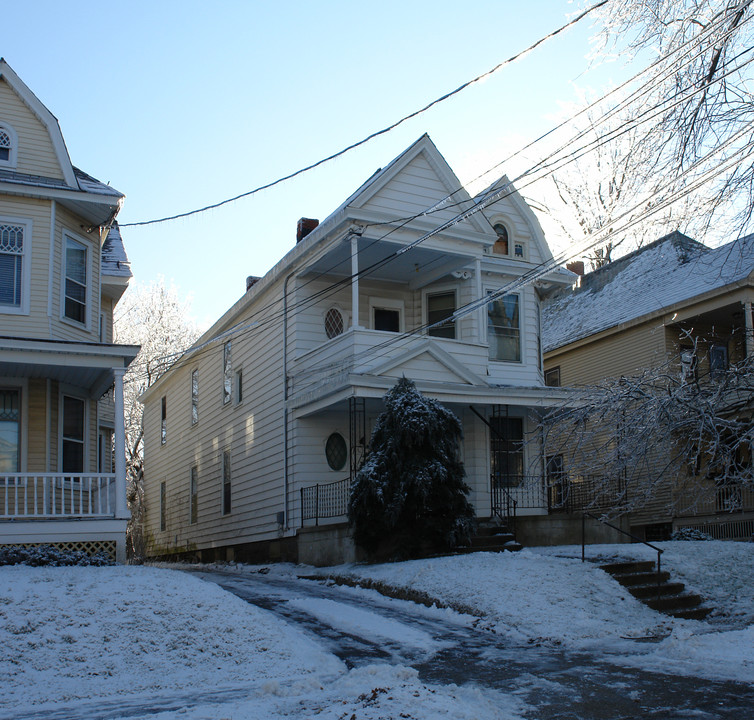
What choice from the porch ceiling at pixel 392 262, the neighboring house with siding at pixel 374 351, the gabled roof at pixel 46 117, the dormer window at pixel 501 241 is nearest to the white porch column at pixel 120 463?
the neighboring house with siding at pixel 374 351

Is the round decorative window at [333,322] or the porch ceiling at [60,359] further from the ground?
the round decorative window at [333,322]

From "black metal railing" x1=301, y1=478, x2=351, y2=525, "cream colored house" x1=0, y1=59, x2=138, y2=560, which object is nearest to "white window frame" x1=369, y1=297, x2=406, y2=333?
"black metal railing" x1=301, y1=478, x2=351, y2=525

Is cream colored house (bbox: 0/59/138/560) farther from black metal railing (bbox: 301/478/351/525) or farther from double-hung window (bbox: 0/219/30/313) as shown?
black metal railing (bbox: 301/478/351/525)

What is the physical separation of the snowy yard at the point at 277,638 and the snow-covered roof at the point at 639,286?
1202 centimetres

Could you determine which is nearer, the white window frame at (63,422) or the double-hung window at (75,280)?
the white window frame at (63,422)

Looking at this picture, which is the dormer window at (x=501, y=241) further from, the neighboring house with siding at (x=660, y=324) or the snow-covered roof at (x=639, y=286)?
the snow-covered roof at (x=639, y=286)

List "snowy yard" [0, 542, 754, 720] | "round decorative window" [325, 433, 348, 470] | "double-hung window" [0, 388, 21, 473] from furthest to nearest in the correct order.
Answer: "round decorative window" [325, 433, 348, 470] < "double-hung window" [0, 388, 21, 473] < "snowy yard" [0, 542, 754, 720]

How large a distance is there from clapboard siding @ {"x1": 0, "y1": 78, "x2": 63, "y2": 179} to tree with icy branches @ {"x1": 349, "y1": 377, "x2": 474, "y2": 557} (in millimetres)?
8296

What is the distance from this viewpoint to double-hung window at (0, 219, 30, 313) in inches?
628

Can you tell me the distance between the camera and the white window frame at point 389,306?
20672mm

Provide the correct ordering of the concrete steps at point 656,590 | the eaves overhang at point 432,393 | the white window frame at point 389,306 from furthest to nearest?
the white window frame at point 389,306
the eaves overhang at point 432,393
the concrete steps at point 656,590

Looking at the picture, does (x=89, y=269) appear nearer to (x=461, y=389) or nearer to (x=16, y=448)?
(x=16, y=448)

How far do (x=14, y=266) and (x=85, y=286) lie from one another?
1.53 m

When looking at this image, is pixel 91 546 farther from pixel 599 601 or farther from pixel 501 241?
pixel 501 241
